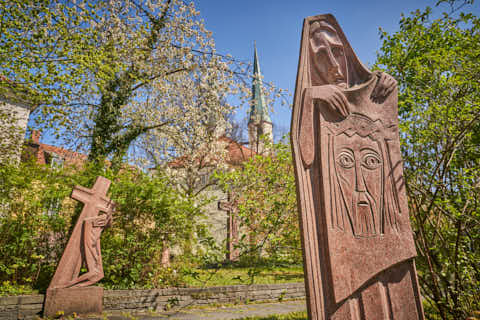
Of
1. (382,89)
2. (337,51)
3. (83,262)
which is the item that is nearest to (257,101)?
(83,262)

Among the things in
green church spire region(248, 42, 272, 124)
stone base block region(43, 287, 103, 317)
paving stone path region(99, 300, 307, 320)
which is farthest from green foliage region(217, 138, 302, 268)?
stone base block region(43, 287, 103, 317)

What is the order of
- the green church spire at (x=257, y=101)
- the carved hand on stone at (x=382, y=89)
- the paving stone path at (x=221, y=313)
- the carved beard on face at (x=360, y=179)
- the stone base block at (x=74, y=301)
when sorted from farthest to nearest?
1. the green church spire at (x=257, y=101)
2. the paving stone path at (x=221, y=313)
3. the stone base block at (x=74, y=301)
4. the carved hand on stone at (x=382, y=89)
5. the carved beard on face at (x=360, y=179)

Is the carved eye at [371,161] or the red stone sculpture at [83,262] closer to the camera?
the carved eye at [371,161]

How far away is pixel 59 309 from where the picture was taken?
17.0 ft

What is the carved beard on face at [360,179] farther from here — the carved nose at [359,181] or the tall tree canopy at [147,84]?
the tall tree canopy at [147,84]

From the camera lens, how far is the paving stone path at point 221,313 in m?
5.60

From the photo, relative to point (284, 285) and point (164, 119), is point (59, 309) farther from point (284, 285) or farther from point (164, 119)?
point (164, 119)

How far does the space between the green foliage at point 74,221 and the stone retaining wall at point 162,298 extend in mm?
501

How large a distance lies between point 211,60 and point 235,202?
5982mm

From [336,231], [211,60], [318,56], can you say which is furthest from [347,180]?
[211,60]

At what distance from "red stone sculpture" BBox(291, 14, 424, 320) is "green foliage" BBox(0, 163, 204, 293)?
5.12 meters

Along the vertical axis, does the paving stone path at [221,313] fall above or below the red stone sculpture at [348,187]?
below

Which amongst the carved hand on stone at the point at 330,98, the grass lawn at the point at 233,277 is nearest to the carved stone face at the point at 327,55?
the carved hand on stone at the point at 330,98

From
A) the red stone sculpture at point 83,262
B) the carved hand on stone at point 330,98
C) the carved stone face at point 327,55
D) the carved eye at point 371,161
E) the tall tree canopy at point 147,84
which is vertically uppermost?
the tall tree canopy at point 147,84
